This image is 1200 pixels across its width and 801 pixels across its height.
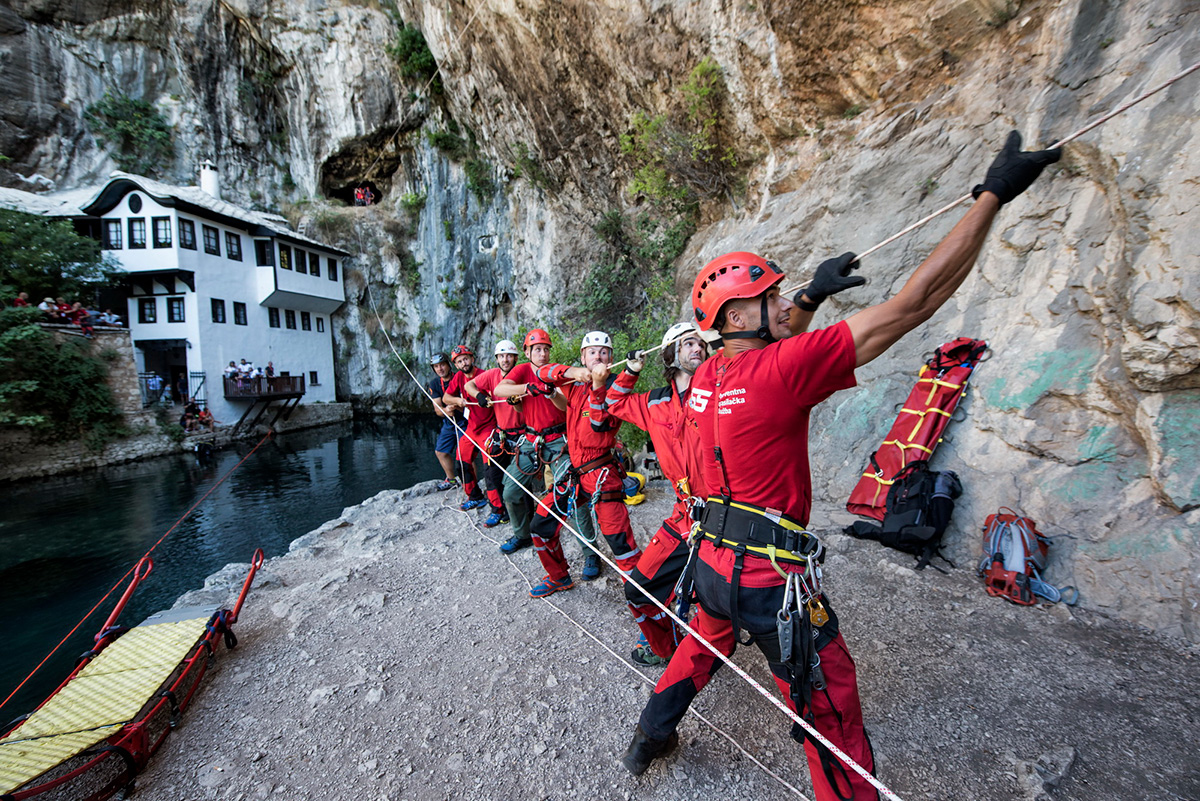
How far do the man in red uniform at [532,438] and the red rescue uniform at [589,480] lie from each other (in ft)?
1.03

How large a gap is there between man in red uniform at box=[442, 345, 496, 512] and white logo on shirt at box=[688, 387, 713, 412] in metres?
4.43

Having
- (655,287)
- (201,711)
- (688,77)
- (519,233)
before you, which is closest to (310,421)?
(519,233)

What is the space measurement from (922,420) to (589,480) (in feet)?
11.8

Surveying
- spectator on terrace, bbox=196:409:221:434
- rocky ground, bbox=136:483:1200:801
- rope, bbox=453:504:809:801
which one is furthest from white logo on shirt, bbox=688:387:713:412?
spectator on terrace, bbox=196:409:221:434

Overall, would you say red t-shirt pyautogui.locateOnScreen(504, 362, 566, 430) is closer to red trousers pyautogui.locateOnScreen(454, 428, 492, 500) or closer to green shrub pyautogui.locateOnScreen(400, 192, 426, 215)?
red trousers pyautogui.locateOnScreen(454, 428, 492, 500)

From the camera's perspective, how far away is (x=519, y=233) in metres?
23.0

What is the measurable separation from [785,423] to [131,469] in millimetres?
22234

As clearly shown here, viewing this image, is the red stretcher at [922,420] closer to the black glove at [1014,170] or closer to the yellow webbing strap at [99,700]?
the black glove at [1014,170]

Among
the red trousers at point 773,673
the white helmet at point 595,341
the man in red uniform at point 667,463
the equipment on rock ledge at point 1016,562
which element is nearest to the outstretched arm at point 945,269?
the red trousers at point 773,673

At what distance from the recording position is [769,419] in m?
1.90

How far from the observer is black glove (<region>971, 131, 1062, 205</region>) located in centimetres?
163

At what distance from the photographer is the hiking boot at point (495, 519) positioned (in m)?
6.37

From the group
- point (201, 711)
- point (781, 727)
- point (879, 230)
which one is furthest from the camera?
point (879, 230)

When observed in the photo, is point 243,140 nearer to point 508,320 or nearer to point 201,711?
point 508,320
